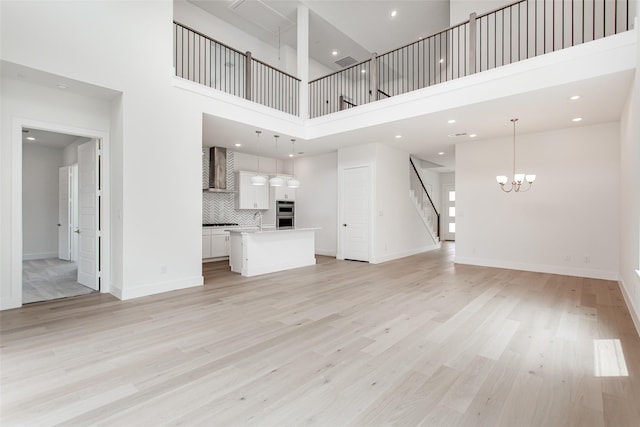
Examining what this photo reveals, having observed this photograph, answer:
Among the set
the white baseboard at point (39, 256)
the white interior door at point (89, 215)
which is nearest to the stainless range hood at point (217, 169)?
the white interior door at point (89, 215)

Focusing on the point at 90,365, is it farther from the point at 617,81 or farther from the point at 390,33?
the point at 390,33

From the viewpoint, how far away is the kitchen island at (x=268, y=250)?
5824 mm

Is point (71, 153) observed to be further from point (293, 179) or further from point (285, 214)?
point (293, 179)

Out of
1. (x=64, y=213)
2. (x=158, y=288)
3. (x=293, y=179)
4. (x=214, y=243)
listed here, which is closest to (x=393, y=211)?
(x=293, y=179)

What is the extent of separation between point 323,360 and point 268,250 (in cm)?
380

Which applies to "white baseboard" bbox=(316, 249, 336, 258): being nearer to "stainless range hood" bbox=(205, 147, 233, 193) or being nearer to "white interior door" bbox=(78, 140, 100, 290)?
"stainless range hood" bbox=(205, 147, 233, 193)

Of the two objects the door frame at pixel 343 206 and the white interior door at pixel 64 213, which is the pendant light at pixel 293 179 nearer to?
the door frame at pixel 343 206

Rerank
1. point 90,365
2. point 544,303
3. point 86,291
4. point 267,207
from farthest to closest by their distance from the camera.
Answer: point 267,207, point 86,291, point 544,303, point 90,365

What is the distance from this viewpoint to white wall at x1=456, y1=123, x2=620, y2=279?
18.2 feet

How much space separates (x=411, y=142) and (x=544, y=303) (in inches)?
170

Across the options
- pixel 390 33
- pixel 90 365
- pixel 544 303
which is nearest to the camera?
pixel 90 365

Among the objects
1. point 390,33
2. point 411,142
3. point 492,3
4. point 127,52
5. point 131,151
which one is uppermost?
point 390,33

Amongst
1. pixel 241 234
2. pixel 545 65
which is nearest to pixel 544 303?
pixel 545 65

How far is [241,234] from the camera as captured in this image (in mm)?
5941
